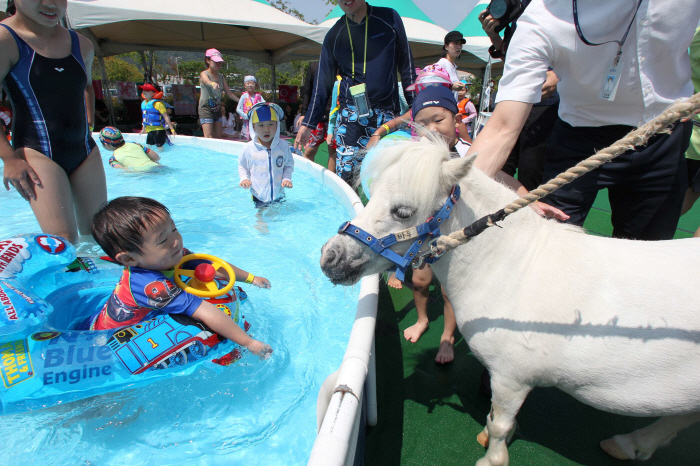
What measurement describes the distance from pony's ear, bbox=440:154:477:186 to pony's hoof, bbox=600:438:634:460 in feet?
5.95

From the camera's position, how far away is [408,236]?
1536mm

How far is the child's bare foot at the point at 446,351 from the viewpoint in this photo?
264cm

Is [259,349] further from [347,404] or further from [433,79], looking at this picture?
[433,79]

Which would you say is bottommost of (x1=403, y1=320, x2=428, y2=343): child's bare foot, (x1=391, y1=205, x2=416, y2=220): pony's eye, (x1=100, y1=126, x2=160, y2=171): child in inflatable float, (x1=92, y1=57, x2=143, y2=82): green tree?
(x1=92, y1=57, x2=143, y2=82): green tree

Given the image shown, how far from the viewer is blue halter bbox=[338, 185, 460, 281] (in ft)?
4.98

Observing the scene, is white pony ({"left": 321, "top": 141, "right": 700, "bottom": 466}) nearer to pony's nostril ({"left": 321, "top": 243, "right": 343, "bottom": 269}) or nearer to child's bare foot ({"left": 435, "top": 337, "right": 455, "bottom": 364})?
pony's nostril ({"left": 321, "top": 243, "right": 343, "bottom": 269})

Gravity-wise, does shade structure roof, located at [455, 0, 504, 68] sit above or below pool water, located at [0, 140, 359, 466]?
above

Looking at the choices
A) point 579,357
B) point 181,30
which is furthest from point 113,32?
point 579,357

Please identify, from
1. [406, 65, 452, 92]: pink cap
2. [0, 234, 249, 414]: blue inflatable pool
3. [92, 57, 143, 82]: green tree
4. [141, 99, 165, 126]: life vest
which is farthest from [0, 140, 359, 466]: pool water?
[92, 57, 143, 82]: green tree

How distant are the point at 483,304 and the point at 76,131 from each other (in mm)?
3308

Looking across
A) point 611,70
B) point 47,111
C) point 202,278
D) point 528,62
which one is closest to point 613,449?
point 611,70

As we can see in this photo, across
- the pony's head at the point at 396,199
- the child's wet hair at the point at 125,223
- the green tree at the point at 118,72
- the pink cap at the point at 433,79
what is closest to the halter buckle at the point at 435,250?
the pony's head at the point at 396,199

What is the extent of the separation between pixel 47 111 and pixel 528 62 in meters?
3.31

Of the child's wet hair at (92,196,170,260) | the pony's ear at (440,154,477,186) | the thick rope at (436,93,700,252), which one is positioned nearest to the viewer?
the thick rope at (436,93,700,252)
